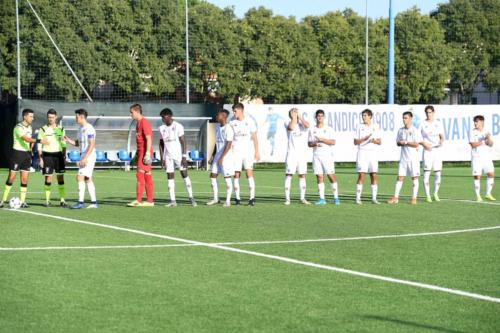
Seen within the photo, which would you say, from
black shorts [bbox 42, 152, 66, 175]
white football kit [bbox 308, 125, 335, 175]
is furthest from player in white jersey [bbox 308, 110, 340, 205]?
black shorts [bbox 42, 152, 66, 175]

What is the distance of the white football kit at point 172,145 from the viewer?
1995 centimetres

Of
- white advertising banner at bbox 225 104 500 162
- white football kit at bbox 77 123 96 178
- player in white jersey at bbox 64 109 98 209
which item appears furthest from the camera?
white advertising banner at bbox 225 104 500 162

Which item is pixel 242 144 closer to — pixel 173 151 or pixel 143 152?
pixel 173 151

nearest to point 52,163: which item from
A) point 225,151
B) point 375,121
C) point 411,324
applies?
point 225,151

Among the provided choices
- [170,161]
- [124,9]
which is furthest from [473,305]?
[124,9]

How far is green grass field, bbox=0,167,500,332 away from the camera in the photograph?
7887mm

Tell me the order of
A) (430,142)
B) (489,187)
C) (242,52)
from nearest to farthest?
(430,142), (489,187), (242,52)

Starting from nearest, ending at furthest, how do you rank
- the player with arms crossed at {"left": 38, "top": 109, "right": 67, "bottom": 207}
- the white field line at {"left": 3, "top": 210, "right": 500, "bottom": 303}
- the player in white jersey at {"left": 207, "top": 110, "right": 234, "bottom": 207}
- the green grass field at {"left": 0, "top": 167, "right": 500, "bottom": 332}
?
1. the green grass field at {"left": 0, "top": 167, "right": 500, "bottom": 332}
2. the white field line at {"left": 3, "top": 210, "right": 500, "bottom": 303}
3. the player with arms crossed at {"left": 38, "top": 109, "right": 67, "bottom": 207}
4. the player in white jersey at {"left": 207, "top": 110, "right": 234, "bottom": 207}

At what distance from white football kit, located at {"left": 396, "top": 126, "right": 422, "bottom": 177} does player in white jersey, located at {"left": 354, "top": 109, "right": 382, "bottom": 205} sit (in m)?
0.73

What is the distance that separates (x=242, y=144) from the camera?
2034cm

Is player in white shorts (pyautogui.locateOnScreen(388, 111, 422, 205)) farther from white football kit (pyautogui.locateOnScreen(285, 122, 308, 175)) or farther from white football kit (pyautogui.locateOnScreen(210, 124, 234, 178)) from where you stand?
white football kit (pyautogui.locateOnScreen(210, 124, 234, 178))

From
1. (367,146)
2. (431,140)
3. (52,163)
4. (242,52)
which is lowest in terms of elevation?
(52,163)

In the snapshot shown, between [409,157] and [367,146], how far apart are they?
1097 millimetres

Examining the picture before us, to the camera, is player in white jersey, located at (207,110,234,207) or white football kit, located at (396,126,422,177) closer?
player in white jersey, located at (207,110,234,207)
